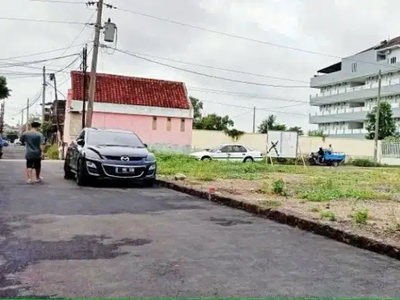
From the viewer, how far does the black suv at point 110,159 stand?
1273 centimetres

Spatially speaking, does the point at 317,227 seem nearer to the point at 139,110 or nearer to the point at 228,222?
the point at 228,222

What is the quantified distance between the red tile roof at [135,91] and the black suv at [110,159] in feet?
87.2

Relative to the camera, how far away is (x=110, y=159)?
1284cm

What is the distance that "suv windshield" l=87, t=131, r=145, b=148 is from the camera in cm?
1379

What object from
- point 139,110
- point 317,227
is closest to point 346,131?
point 139,110

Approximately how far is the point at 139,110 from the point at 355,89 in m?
37.8

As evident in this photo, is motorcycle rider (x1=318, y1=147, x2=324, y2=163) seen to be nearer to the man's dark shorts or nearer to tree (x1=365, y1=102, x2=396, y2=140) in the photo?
tree (x1=365, y1=102, x2=396, y2=140)

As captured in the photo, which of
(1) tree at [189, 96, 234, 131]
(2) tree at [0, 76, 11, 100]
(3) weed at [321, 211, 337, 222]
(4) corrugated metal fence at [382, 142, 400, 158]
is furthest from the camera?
(1) tree at [189, 96, 234, 131]

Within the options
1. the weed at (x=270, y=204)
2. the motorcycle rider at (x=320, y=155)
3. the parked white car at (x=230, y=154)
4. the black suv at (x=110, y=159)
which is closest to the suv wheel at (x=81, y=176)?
the black suv at (x=110, y=159)

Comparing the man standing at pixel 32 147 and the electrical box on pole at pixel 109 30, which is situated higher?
the electrical box on pole at pixel 109 30

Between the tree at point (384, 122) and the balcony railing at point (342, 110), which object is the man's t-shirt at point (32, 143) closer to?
the tree at point (384, 122)

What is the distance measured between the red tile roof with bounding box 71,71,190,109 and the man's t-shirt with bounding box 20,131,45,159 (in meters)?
27.3

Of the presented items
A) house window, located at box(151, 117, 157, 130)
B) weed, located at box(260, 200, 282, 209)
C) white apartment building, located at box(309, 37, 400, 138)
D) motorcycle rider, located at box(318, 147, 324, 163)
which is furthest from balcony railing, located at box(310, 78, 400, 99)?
weed, located at box(260, 200, 282, 209)

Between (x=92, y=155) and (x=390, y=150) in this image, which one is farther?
(x=390, y=150)
